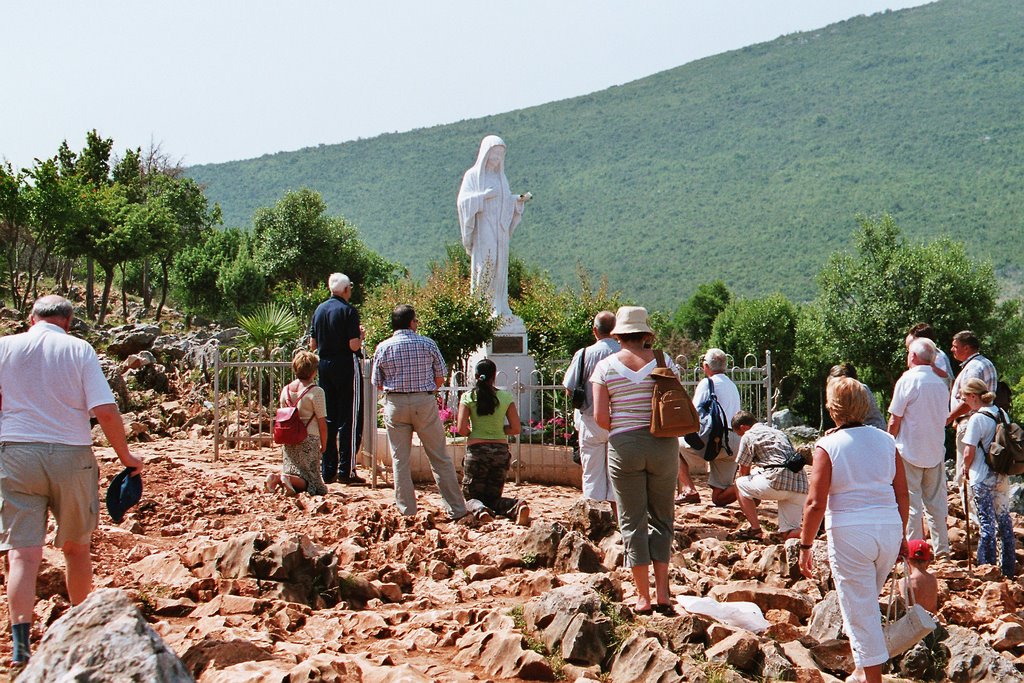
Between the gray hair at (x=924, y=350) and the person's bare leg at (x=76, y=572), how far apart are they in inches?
226

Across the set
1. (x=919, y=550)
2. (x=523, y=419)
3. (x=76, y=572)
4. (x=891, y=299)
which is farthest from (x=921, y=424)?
(x=891, y=299)

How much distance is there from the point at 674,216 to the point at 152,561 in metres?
92.1

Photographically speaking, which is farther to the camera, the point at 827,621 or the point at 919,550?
the point at 919,550

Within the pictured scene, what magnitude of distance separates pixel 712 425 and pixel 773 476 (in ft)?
3.92

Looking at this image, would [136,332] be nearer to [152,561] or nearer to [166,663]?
[152,561]

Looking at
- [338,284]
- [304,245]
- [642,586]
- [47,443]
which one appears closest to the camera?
[47,443]

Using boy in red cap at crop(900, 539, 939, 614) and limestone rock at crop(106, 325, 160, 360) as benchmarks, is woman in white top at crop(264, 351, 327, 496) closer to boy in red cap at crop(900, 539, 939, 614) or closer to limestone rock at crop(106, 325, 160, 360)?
boy in red cap at crop(900, 539, 939, 614)

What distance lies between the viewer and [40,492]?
464 centimetres

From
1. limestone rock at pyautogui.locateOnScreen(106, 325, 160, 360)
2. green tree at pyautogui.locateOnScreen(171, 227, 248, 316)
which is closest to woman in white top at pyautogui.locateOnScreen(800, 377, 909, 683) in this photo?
limestone rock at pyautogui.locateOnScreen(106, 325, 160, 360)

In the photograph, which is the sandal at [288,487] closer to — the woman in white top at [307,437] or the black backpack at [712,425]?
the woman in white top at [307,437]

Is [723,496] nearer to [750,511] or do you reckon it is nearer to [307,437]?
[750,511]

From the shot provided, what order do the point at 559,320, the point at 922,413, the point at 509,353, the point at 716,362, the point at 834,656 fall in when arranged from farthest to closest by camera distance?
the point at 559,320 < the point at 509,353 < the point at 716,362 < the point at 922,413 < the point at 834,656

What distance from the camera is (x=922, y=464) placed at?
7.48 m

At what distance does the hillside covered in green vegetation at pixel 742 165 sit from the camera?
84875mm
